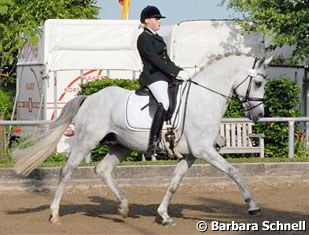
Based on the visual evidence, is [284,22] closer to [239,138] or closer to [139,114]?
[239,138]

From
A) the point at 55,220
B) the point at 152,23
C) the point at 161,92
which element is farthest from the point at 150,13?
the point at 55,220

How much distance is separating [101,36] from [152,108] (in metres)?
11.2

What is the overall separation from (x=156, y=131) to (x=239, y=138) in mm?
7886

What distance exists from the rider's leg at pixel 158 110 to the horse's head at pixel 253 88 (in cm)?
98

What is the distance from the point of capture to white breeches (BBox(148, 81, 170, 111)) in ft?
36.0

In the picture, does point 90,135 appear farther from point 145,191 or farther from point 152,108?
point 145,191

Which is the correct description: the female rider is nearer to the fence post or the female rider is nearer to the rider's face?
the rider's face

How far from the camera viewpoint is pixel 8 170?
14766mm

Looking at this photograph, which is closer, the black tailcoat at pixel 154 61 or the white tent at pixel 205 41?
the black tailcoat at pixel 154 61

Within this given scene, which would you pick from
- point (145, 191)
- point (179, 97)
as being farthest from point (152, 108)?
point (145, 191)

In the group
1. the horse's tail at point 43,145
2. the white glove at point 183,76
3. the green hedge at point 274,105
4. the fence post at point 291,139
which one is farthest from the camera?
the green hedge at point 274,105

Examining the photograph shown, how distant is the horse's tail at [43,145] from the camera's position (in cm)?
1167

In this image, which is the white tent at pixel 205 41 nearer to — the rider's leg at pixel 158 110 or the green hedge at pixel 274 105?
the green hedge at pixel 274 105

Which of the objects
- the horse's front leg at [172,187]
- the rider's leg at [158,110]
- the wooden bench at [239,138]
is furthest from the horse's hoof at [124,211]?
the wooden bench at [239,138]
